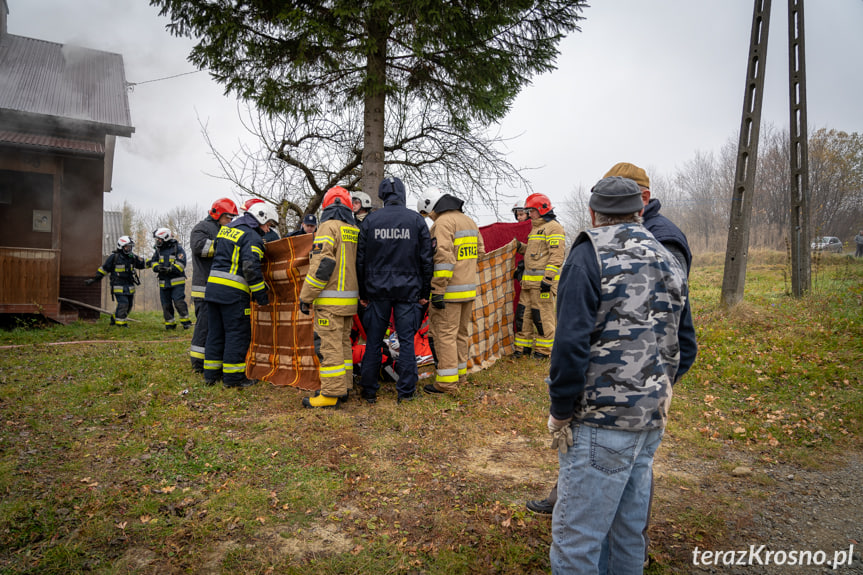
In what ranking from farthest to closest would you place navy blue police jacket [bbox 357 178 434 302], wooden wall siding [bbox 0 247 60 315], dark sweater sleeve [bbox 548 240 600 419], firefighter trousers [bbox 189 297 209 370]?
wooden wall siding [bbox 0 247 60 315]
firefighter trousers [bbox 189 297 209 370]
navy blue police jacket [bbox 357 178 434 302]
dark sweater sleeve [bbox 548 240 600 419]

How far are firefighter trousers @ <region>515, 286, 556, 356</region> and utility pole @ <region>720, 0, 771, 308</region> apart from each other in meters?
4.43

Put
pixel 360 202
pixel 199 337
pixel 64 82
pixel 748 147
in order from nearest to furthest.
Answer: pixel 360 202 → pixel 199 337 → pixel 748 147 → pixel 64 82

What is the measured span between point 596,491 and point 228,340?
532cm

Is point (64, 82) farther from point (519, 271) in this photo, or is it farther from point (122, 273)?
point (519, 271)

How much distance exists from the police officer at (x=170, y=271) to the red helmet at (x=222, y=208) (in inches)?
174

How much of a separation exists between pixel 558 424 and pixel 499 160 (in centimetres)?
853

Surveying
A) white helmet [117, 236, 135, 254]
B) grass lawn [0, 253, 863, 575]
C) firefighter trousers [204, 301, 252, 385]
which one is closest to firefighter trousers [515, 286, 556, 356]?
grass lawn [0, 253, 863, 575]

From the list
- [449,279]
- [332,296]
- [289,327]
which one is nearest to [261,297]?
[289,327]

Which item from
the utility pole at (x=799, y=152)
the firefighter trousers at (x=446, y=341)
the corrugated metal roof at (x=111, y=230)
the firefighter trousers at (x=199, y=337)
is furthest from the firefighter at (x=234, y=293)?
the corrugated metal roof at (x=111, y=230)

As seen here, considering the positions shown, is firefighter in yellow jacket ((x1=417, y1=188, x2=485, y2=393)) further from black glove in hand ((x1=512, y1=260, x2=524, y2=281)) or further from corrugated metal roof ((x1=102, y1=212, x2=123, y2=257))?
corrugated metal roof ((x1=102, y1=212, x2=123, y2=257))

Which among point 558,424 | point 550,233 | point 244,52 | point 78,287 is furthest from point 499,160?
point 78,287

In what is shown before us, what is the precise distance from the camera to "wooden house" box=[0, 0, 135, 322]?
10.9 meters

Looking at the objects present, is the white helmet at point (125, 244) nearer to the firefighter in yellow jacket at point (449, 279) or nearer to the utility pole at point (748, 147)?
the firefighter in yellow jacket at point (449, 279)

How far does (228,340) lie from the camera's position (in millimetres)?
6078
